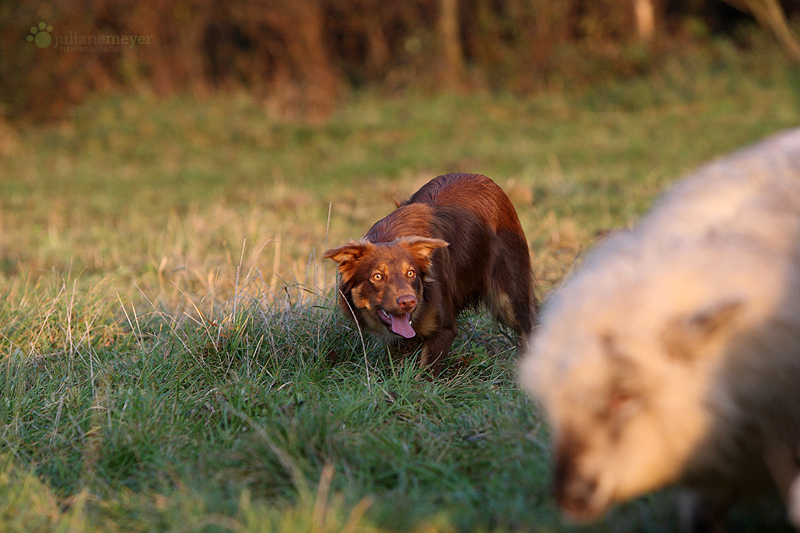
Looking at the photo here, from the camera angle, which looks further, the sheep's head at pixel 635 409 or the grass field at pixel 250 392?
the grass field at pixel 250 392

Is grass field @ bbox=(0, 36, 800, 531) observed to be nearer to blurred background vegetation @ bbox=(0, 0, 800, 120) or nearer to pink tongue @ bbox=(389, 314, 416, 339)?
pink tongue @ bbox=(389, 314, 416, 339)

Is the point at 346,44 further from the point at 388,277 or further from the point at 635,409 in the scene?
the point at 635,409

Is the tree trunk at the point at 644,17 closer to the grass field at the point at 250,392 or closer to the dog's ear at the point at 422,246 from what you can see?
the grass field at the point at 250,392

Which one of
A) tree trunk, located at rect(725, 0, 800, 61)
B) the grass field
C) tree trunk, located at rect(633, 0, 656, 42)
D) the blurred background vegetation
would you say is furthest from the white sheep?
tree trunk, located at rect(633, 0, 656, 42)

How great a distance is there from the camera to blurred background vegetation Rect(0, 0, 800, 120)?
18828 millimetres

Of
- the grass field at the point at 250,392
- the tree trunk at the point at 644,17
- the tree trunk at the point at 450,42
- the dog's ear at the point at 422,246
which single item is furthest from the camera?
the tree trunk at the point at 450,42

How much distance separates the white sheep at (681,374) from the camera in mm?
2314

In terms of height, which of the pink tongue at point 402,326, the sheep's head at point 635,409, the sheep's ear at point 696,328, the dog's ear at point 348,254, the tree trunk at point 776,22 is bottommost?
the tree trunk at point 776,22

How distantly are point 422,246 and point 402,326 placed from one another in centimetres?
45

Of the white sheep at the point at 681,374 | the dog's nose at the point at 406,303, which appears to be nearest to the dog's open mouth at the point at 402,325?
the dog's nose at the point at 406,303

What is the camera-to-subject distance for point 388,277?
426cm

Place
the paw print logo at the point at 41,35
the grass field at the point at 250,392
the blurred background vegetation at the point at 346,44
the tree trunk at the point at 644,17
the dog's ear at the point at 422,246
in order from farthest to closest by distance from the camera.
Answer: the tree trunk at the point at 644,17, the blurred background vegetation at the point at 346,44, the paw print logo at the point at 41,35, the dog's ear at the point at 422,246, the grass field at the point at 250,392

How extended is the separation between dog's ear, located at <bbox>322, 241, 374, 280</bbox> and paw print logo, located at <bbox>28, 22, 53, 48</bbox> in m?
17.2

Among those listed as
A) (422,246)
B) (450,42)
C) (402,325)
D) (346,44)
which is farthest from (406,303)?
(346,44)
